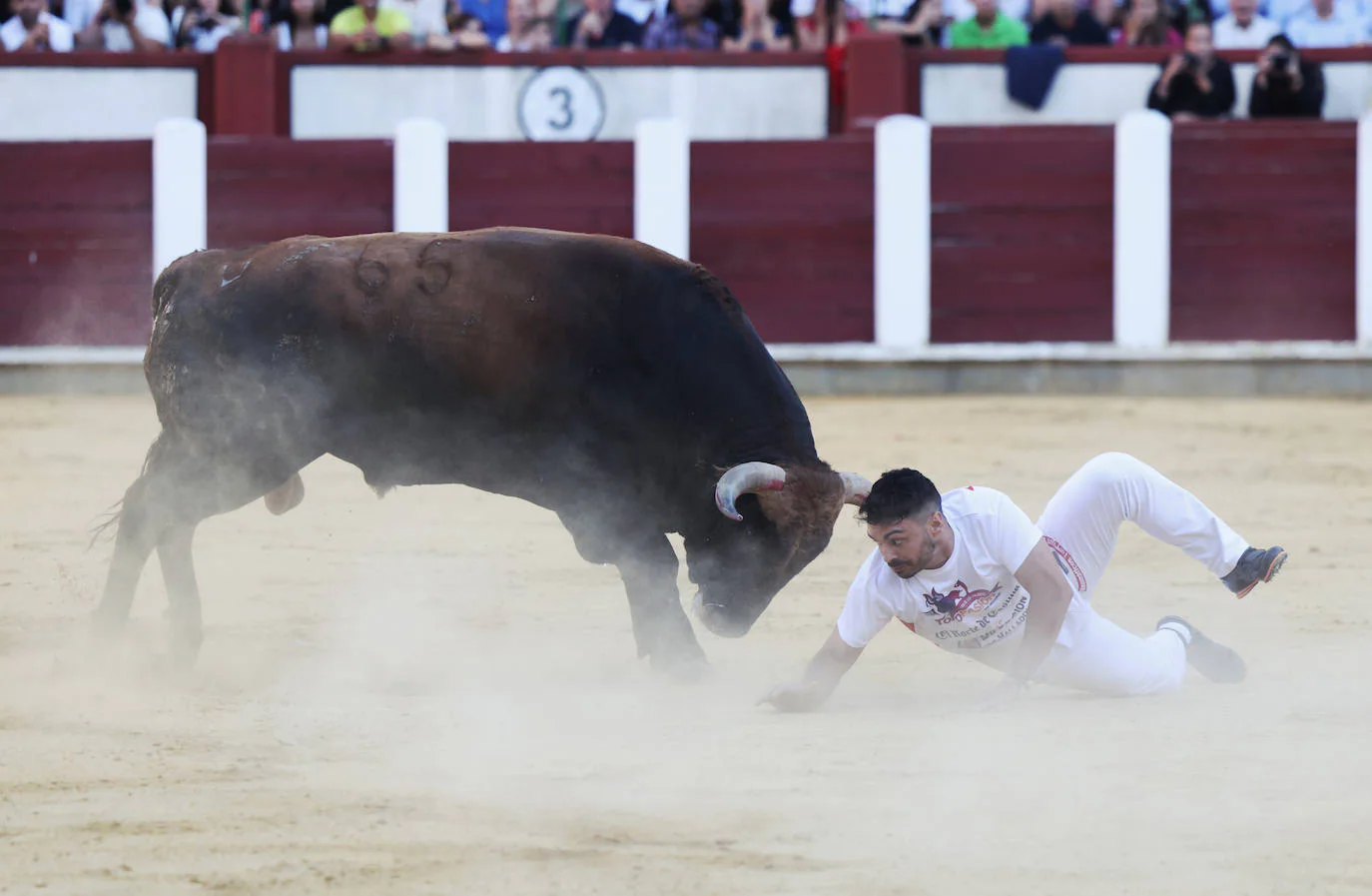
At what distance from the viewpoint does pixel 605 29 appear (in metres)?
9.60

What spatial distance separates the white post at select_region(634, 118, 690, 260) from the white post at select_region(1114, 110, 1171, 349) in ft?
6.25

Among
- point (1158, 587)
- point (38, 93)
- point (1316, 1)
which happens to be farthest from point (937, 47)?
point (1158, 587)

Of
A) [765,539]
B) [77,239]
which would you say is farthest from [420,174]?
[765,539]

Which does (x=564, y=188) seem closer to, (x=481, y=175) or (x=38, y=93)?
(x=481, y=175)

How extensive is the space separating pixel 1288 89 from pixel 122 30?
208 inches

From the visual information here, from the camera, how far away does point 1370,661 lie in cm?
388

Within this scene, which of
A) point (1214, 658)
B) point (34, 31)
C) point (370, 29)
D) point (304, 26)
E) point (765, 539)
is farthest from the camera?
point (304, 26)

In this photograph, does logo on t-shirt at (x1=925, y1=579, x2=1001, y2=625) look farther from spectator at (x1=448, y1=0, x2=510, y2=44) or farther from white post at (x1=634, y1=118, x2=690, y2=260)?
spectator at (x1=448, y1=0, x2=510, y2=44)

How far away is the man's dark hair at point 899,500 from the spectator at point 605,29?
662 cm

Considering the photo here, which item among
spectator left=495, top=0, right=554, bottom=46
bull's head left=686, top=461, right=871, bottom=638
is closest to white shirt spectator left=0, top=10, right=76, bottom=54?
spectator left=495, top=0, right=554, bottom=46

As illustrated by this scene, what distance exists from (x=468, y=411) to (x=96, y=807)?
1293mm

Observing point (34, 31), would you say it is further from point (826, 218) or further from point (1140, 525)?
point (1140, 525)

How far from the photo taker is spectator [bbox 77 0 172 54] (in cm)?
969

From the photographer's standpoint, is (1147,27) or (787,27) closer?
(1147,27)
